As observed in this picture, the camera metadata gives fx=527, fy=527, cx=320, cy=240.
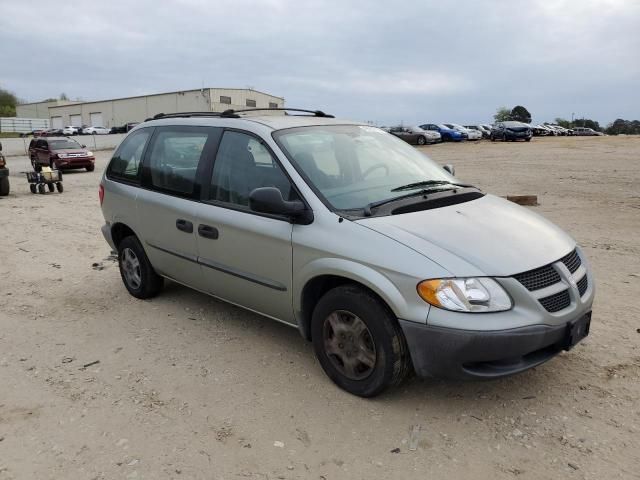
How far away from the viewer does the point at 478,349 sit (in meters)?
2.78

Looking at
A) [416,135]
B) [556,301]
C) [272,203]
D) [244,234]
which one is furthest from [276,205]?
[416,135]

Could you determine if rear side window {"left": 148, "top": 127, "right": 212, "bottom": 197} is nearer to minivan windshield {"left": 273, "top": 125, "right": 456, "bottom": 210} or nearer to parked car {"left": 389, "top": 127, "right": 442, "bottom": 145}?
minivan windshield {"left": 273, "top": 125, "right": 456, "bottom": 210}

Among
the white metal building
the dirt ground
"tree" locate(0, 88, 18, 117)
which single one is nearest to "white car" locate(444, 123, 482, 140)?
the white metal building

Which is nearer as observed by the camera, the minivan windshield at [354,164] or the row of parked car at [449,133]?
the minivan windshield at [354,164]

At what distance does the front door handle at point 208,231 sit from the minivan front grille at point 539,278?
2204 mm

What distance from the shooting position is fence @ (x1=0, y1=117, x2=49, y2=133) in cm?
6806

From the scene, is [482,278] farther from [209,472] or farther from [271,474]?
[209,472]

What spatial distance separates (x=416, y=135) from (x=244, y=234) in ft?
110

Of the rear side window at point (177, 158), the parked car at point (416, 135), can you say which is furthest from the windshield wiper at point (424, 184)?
the parked car at point (416, 135)

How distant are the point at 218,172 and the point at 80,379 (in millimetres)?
1800

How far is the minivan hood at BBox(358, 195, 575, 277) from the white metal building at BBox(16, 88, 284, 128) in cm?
5125

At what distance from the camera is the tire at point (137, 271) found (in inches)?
201

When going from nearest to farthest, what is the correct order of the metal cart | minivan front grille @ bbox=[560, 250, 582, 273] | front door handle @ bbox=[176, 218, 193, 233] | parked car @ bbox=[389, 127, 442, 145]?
minivan front grille @ bbox=[560, 250, 582, 273], front door handle @ bbox=[176, 218, 193, 233], the metal cart, parked car @ bbox=[389, 127, 442, 145]

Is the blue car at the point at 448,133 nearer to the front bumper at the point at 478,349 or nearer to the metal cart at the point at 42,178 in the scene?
the metal cart at the point at 42,178
